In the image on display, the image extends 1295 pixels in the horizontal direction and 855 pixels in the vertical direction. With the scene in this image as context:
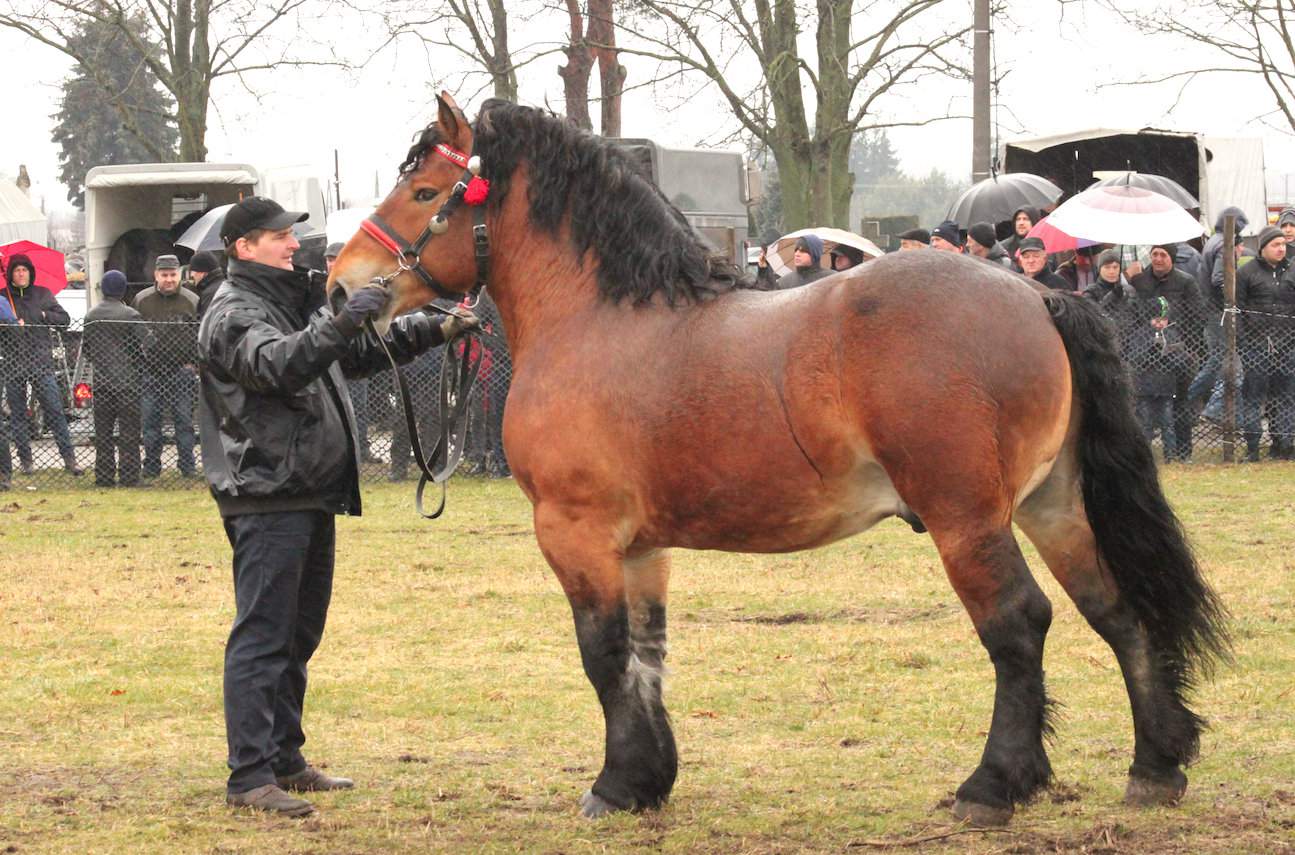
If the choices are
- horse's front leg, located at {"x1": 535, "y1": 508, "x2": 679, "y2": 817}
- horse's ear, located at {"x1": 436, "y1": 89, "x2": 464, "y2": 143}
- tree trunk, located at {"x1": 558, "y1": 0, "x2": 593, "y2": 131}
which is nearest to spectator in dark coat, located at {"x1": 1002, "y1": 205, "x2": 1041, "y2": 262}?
horse's ear, located at {"x1": 436, "y1": 89, "x2": 464, "y2": 143}

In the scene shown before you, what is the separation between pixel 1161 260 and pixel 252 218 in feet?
34.8

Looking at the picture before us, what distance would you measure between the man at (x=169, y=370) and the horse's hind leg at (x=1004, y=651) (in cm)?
1107

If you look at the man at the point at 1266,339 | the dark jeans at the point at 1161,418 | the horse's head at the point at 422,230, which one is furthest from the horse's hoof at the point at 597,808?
the man at the point at 1266,339

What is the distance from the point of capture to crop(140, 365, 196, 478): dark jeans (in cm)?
1468

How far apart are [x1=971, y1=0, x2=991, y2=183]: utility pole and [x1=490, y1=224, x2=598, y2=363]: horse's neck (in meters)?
16.0

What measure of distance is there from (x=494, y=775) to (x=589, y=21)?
73.2 feet

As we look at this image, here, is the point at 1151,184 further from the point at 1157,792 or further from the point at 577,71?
the point at 1157,792

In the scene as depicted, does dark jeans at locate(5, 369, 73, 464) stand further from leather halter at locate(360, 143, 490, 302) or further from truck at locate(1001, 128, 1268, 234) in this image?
truck at locate(1001, 128, 1268, 234)

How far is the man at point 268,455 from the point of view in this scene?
208 inches

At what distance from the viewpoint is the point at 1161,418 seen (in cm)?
1443

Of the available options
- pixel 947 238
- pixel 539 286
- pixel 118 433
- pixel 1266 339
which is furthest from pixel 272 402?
pixel 1266 339

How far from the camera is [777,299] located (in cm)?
510

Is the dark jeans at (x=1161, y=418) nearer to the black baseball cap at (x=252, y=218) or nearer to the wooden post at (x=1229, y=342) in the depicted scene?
the wooden post at (x=1229, y=342)

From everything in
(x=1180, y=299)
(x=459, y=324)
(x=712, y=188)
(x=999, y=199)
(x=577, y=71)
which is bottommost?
(x=459, y=324)
